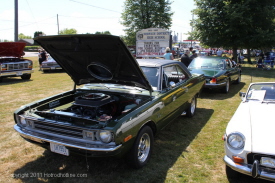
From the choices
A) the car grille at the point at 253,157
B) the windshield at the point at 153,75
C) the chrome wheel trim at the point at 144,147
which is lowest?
the chrome wheel trim at the point at 144,147

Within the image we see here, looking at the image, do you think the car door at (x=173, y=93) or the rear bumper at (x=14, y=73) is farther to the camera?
the rear bumper at (x=14, y=73)

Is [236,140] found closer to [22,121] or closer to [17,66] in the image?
[22,121]

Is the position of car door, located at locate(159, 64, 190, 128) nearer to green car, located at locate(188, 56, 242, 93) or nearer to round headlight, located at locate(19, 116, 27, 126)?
round headlight, located at locate(19, 116, 27, 126)

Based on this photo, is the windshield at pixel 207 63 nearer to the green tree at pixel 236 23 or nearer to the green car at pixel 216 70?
the green car at pixel 216 70

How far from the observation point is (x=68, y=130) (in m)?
3.11

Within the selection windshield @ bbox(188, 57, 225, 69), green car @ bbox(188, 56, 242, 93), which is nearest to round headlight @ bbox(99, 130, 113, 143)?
green car @ bbox(188, 56, 242, 93)

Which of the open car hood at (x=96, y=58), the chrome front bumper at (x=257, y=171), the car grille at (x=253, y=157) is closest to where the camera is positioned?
the chrome front bumper at (x=257, y=171)

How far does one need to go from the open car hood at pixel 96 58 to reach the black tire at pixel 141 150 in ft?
2.58

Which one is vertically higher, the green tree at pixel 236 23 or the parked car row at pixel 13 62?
the green tree at pixel 236 23

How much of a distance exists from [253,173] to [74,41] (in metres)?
3.08

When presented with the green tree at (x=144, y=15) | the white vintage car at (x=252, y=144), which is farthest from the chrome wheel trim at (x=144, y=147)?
the green tree at (x=144, y=15)

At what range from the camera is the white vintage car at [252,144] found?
2691 millimetres

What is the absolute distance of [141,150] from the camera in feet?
11.7

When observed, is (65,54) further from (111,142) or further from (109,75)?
(111,142)
